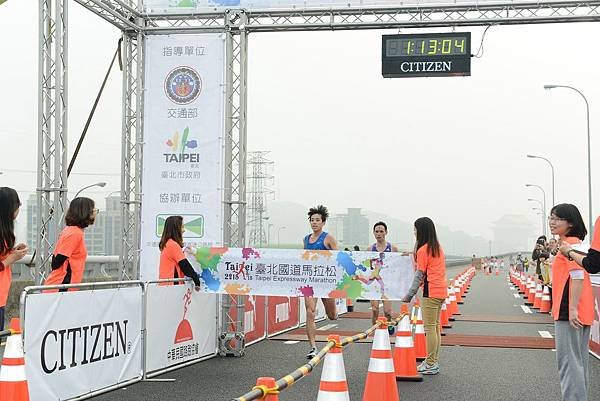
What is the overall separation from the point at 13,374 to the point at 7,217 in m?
1.85

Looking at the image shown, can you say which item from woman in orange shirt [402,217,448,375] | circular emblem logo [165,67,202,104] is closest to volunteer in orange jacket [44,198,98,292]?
woman in orange shirt [402,217,448,375]

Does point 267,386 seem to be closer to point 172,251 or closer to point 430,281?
point 430,281

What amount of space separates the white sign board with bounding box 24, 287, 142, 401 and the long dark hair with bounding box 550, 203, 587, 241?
4688 millimetres

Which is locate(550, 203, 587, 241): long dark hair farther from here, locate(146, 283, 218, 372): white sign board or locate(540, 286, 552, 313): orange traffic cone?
locate(540, 286, 552, 313): orange traffic cone

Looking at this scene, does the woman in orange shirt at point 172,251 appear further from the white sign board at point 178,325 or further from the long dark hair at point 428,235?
the long dark hair at point 428,235

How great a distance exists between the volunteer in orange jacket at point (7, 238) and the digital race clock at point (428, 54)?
8.00 metres

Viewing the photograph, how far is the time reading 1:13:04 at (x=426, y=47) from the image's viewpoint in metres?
14.1

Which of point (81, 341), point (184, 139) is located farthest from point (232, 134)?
point (81, 341)

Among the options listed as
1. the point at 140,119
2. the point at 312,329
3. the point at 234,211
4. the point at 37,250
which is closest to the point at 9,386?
the point at 37,250

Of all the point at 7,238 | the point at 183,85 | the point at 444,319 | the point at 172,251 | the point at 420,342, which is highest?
the point at 183,85

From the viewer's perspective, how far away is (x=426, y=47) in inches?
557

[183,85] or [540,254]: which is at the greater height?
[183,85]

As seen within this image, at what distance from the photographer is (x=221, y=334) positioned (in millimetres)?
13039

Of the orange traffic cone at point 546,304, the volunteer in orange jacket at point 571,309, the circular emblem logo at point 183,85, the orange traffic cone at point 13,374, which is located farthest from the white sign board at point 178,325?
the orange traffic cone at point 546,304
